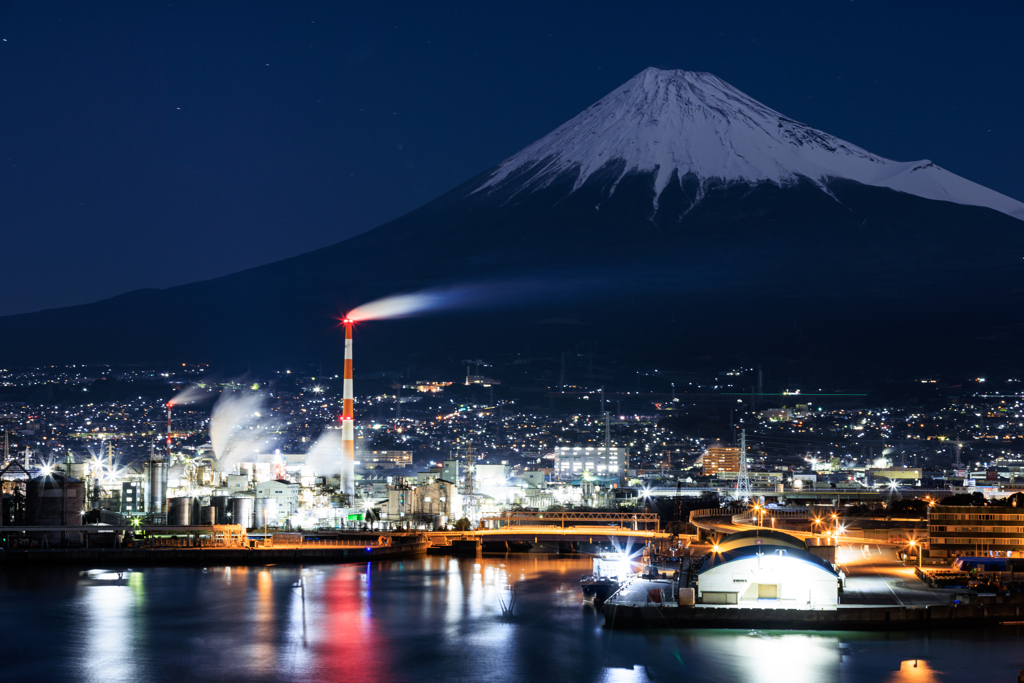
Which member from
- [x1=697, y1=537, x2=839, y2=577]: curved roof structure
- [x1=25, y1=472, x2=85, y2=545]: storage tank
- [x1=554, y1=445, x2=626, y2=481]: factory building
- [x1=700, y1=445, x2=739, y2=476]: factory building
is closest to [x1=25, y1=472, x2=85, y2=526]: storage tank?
[x1=25, y1=472, x2=85, y2=545]: storage tank

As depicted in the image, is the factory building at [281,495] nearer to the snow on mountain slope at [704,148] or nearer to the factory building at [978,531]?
the factory building at [978,531]

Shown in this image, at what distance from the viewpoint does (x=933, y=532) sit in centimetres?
1922

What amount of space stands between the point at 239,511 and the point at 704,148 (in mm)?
66273

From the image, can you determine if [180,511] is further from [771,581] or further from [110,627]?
[771,581]

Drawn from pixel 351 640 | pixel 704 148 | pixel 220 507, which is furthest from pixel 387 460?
pixel 704 148

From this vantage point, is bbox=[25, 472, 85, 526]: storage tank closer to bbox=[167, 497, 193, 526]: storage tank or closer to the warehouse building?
bbox=[167, 497, 193, 526]: storage tank

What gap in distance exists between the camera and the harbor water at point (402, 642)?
12992mm

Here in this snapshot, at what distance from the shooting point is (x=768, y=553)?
15.0 m

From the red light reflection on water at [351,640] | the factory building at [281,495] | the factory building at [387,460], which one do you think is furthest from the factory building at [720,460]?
the red light reflection on water at [351,640]

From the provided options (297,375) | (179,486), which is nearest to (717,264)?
(297,375)

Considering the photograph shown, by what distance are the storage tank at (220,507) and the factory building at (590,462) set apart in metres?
19.9

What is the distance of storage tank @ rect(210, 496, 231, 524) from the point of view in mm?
27922

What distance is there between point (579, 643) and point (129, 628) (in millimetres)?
6343

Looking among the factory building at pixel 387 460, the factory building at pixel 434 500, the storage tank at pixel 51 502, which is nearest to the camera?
the storage tank at pixel 51 502
